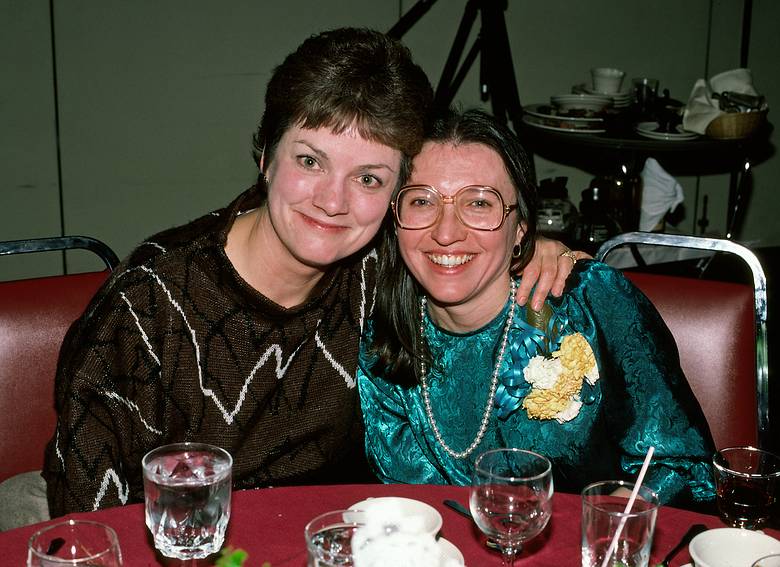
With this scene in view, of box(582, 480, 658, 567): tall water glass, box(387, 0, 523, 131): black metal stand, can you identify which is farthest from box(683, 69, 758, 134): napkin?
box(582, 480, 658, 567): tall water glass

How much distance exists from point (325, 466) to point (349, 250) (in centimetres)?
57

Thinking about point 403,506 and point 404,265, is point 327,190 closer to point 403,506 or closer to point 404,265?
point 404,265

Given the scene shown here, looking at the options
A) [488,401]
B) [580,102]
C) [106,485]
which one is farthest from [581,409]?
[580,102]

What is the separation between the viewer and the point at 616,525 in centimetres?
130

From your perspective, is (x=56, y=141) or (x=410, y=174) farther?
(x=56, y=141)

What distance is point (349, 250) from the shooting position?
211cm

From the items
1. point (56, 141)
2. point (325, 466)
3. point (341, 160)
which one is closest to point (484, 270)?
point (341, 160)

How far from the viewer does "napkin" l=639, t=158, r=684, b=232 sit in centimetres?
489

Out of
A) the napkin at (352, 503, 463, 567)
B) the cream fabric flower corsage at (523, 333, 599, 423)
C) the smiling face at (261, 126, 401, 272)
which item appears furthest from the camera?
the cream fabric flower corsage at (523, 333, 599, 423)

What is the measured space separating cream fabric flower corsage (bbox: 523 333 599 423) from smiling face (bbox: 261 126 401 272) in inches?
19.9

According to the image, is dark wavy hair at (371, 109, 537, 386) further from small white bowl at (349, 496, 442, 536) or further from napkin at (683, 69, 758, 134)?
napkin at (683, 69, 758, 134)

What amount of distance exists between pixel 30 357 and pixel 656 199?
3604 mm

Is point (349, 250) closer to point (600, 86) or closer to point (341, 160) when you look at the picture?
point (341, 160)

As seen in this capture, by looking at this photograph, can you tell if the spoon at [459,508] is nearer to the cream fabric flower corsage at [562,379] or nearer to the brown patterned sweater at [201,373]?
the cream fabric flower corsage at [562,379]
